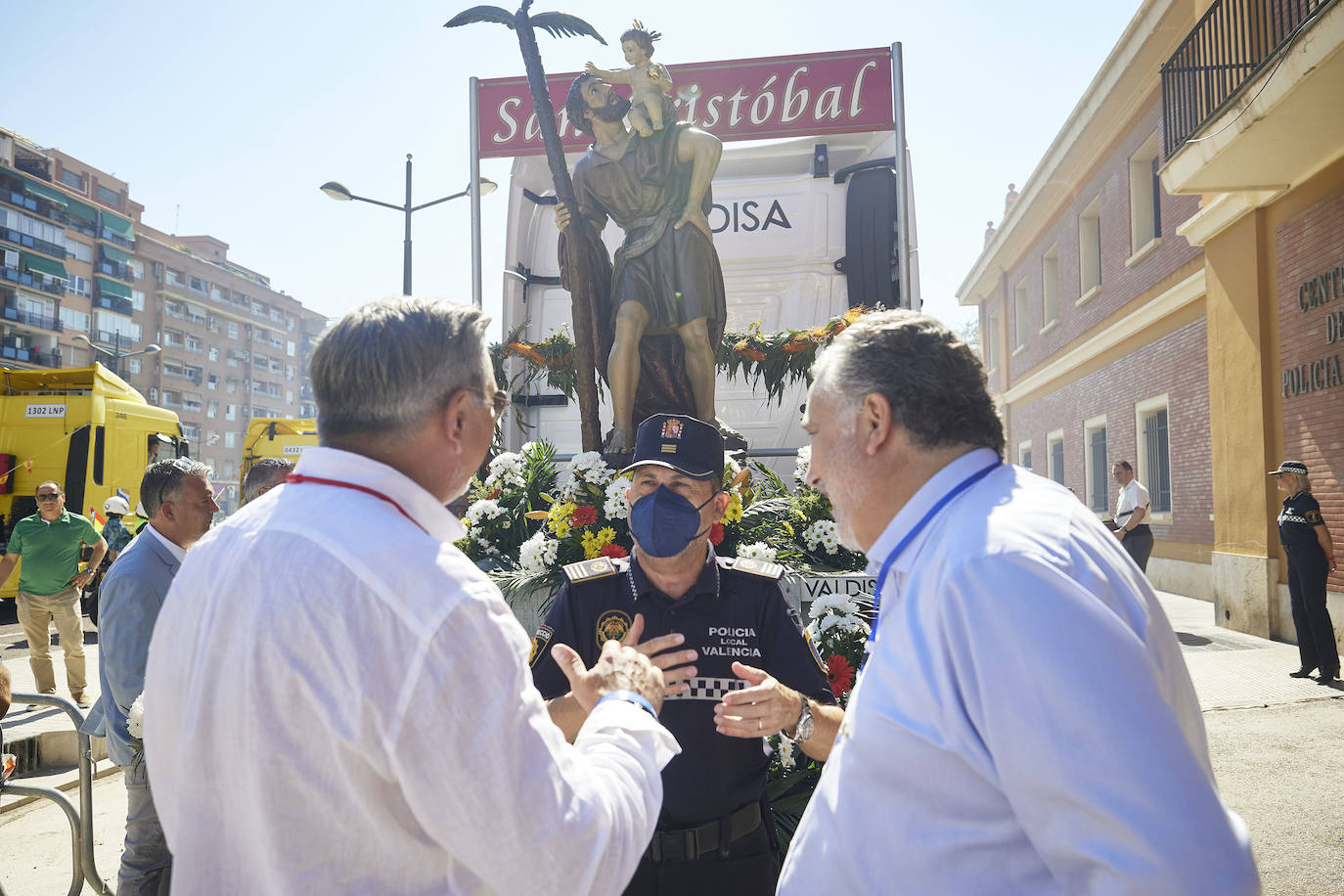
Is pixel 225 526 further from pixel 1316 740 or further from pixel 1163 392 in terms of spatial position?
pixel 1163 392

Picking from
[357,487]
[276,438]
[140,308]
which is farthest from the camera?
[140,308]

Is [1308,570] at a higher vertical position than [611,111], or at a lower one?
lower

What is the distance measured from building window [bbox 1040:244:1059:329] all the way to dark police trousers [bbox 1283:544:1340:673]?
13.2 meters

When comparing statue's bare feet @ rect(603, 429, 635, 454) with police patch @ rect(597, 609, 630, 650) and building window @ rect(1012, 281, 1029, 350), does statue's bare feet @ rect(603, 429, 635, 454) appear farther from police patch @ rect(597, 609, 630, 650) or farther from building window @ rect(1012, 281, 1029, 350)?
building window @ rect(1012, 281, 1029, 350)

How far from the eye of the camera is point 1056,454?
20.8 metres

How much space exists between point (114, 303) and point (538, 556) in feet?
205

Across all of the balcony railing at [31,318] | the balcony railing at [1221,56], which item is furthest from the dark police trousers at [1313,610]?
the balcony railing at [31,318]

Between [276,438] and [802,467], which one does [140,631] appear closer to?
[802,467]

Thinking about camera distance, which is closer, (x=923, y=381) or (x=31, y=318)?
(x=923, y=381)

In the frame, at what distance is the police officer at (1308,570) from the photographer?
23.9ft

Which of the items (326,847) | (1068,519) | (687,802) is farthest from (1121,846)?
(687,802)

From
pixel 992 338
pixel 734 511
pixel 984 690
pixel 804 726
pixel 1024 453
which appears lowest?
pixel 804 726

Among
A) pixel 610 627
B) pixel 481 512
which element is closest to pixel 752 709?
pixel 610 627

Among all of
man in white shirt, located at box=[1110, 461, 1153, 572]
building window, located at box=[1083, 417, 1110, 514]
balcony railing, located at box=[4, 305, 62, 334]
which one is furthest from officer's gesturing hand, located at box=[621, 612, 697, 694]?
balcony railing, located at box=[4, 305, 62, 334]
